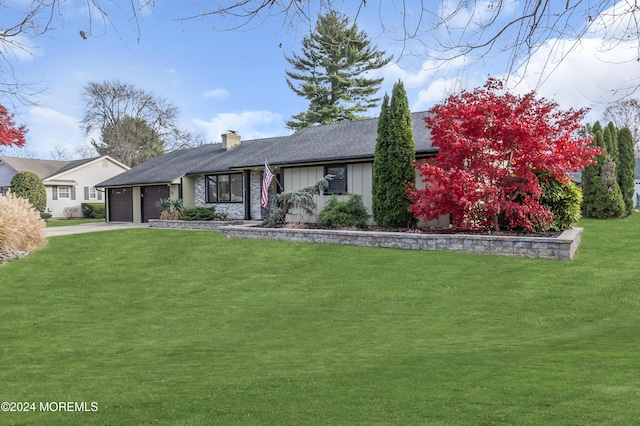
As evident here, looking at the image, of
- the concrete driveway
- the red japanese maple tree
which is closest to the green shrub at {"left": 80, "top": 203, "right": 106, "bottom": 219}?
the concrete driveway

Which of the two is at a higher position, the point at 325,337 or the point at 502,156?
the point at 502,156

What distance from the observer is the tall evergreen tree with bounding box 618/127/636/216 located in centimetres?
2173

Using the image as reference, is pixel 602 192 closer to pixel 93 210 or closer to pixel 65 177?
pixel 93 210

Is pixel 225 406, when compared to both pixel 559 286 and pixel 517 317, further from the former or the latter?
pixel 559 286

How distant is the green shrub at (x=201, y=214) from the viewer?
19.5 metres

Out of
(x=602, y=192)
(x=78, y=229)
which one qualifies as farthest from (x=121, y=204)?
(x=602, y=192)

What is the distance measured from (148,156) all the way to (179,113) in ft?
17.8

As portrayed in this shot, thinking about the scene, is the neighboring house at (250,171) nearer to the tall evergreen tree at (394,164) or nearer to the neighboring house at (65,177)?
the tall evergreen tree at (394,164)

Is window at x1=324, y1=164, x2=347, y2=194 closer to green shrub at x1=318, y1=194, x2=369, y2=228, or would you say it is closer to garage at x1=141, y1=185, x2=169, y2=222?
green shrub at x1=318, y1=194, x2=369, y2=228

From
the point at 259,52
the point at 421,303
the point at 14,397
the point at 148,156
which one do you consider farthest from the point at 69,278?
the point at 148,156

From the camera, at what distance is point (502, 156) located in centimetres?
1127

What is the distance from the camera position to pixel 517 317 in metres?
6.55

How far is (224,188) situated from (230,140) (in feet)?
15.7

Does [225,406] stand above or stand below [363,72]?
below
